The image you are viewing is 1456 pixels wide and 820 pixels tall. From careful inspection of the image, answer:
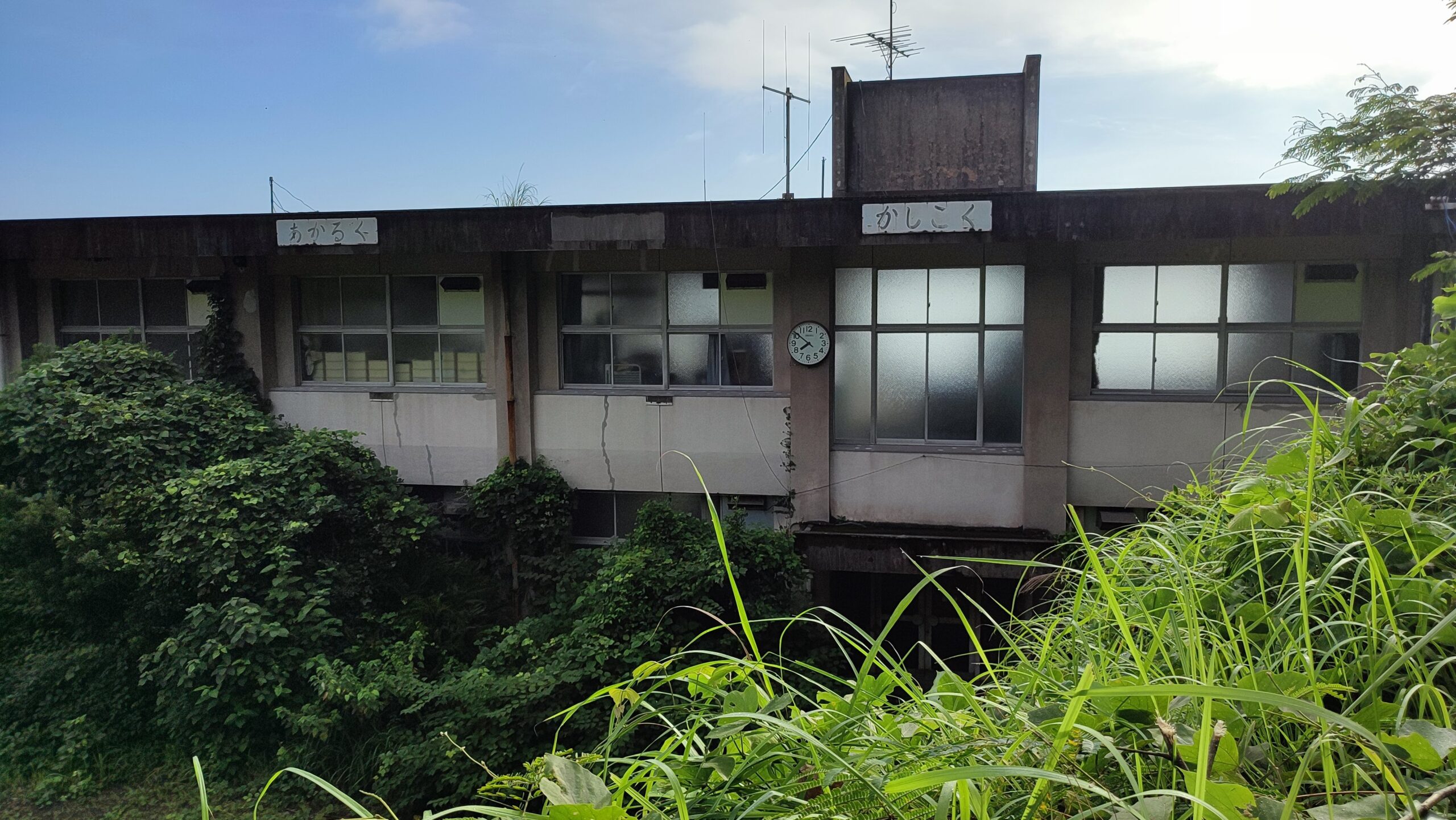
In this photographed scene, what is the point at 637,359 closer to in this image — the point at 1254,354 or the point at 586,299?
the point at 586,299

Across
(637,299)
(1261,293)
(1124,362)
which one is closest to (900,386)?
(1124,362)

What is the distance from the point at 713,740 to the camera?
1.62m

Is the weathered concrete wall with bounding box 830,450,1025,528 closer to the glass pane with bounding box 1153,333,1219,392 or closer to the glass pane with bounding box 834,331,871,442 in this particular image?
the glass pane with bounding box 834,331,871,442

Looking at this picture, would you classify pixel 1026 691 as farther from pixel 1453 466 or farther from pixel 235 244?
pixel 235 244

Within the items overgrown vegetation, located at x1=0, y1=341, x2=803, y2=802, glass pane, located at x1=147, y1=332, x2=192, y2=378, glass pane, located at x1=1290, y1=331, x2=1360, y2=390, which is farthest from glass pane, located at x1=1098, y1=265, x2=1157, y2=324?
glass pane, located at x1=147, y1=332, x2=192, y2=378

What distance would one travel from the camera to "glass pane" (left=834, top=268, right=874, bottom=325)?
9.59 m

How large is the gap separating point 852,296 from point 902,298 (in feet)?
1.80

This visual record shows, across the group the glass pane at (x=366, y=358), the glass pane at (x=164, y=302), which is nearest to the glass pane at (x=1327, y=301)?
the glass pane at (x=366, y=358)

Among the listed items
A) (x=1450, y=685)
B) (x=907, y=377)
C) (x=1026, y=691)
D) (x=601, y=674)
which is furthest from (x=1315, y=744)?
(x=907, y=377)

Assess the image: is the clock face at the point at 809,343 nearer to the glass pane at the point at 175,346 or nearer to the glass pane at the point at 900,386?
the glass pane at the point at 900,386

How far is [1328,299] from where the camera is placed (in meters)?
8.69

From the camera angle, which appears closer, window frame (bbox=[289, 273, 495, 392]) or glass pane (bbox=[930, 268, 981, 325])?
glass pane (bbox=[930, 268, 981, 325])

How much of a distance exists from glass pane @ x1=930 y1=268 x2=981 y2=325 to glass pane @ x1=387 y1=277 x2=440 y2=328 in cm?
609

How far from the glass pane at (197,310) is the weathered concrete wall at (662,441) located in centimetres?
478
